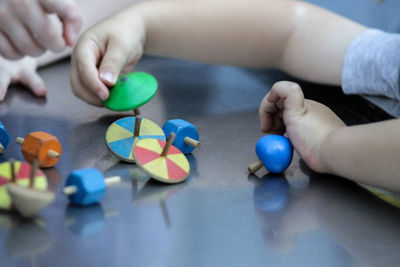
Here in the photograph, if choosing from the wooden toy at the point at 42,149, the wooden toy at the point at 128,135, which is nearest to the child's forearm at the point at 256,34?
the wooden toy at the point at 128,135

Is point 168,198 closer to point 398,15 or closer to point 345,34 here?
point 345,34

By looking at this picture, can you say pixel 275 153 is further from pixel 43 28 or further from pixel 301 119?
pixel 43 28

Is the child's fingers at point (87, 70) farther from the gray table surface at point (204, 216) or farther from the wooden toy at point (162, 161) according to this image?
the wooden toy at point (162, 161)

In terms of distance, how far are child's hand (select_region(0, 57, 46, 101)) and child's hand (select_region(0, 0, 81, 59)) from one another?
0.20m

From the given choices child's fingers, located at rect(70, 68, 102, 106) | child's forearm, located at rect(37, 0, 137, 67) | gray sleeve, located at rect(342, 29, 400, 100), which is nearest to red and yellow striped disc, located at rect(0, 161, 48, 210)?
child's fingers, located at rect(70, 68, 102, 106)

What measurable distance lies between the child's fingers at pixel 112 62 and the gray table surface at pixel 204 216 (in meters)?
0.09

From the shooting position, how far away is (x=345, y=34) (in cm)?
110

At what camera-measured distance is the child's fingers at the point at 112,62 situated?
836 millimetres

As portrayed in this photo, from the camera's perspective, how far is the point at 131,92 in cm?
80

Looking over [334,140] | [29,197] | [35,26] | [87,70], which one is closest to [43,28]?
[35,26]

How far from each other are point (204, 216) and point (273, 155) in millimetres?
155

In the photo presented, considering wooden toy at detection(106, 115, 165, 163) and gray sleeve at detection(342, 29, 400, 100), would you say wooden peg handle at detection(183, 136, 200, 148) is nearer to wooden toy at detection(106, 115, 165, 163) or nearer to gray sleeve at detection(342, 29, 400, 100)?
wooden toy at detection(106, 115, 165, 163)

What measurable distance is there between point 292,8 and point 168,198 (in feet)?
2.16

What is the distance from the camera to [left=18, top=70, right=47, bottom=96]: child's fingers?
3.32ft
